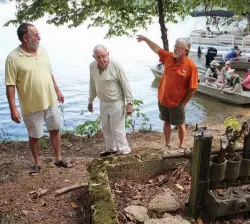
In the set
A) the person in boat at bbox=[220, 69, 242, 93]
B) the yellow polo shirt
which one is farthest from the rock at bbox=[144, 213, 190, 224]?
the person in boat at bbox=[220, 69, 242, 93]

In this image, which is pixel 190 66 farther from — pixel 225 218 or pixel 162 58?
pixel 225 218

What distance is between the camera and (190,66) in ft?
15.0

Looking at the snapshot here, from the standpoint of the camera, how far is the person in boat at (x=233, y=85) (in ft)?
41.5

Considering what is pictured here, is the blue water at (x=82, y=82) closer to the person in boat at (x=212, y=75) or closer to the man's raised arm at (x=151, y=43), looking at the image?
the person in boat at (x=212, y=75)

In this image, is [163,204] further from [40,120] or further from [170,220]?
[40,120]

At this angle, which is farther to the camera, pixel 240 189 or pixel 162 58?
pixel 162 58

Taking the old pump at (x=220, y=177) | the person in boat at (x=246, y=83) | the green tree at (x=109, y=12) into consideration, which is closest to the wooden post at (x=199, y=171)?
the old pump at (x=220, y=177)

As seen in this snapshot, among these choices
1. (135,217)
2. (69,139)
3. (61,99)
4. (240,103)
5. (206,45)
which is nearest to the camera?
(135,217)

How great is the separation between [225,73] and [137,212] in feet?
37.7

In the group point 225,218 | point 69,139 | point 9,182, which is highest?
point 225,218

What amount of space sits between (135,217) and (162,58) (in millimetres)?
2827

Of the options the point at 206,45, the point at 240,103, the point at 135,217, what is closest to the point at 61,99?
the point at 135,217

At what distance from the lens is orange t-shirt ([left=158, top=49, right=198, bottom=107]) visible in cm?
461

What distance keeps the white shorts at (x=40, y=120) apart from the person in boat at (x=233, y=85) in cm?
981
